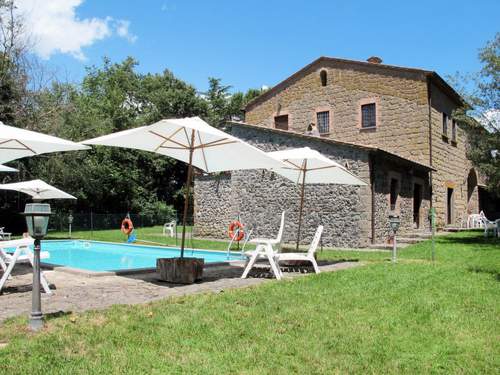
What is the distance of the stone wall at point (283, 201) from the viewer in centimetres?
1584

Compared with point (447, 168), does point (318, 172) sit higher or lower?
lower

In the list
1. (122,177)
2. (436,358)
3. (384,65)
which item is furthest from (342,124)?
(436,358)

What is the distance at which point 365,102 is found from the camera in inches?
847

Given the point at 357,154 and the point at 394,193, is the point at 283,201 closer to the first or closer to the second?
the point at 357,154

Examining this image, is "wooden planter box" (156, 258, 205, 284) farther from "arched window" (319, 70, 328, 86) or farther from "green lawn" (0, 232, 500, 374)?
"arched window" (319, 70, 328, 86)

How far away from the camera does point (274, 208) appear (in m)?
18.2

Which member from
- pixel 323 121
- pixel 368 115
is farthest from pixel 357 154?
pixel 323 121

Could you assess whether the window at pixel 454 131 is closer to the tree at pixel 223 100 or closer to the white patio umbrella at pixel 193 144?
the white patio umbrella at pixel 193 144

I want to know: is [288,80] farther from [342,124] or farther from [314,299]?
[314,299]

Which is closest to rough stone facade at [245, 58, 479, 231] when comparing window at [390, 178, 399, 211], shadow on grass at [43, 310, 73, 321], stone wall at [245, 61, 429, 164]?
stone wall at [245, 61, 429, 164]

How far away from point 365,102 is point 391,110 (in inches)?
50.5

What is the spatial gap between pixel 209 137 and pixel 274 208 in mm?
10807

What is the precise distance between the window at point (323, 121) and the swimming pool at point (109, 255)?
10787mm

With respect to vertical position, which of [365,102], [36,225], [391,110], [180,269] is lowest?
[180,269]
